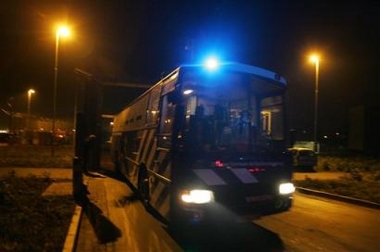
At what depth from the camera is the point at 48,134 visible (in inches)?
2259

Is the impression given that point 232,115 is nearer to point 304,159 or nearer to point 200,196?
point 200,196

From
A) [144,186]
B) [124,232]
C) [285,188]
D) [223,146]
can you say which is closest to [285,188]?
[285,188]

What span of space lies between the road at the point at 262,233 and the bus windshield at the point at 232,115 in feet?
5.39

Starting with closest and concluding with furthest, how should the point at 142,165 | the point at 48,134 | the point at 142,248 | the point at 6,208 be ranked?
1. the point at 142,248
2. the point at 6,208
3. the point at 142,165
4. the point at 48,134

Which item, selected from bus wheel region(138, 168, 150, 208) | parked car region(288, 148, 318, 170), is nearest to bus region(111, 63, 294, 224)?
bus wheel region(138, 168, 150, 208)

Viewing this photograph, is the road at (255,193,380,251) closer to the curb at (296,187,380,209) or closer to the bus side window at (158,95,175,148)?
the curb at (296,187,380,209)

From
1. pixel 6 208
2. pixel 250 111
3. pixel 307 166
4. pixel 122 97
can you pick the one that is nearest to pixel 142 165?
pixel 6 208

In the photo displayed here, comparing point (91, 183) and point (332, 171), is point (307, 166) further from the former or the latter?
point (91, 183)

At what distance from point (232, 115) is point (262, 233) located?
243 cm

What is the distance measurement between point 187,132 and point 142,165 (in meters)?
4.53

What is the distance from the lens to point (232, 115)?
10.2 m

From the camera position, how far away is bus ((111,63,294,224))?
31.4 feet

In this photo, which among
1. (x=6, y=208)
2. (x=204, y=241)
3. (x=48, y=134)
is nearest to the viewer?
(x=204, y=241)

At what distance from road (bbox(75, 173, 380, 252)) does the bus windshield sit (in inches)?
64.7
